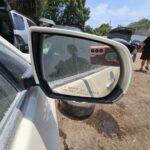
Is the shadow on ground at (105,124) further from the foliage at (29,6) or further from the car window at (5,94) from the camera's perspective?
the foliage at (29,6)

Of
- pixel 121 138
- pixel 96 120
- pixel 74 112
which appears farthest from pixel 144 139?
pixel 74 112

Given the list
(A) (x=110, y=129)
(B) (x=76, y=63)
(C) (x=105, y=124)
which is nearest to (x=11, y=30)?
(C) (x=105, y=124)

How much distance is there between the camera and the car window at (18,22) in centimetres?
981

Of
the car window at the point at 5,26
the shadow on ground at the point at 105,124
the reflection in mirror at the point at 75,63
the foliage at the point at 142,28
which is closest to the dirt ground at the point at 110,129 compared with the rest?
the shadow on ground at the point at 105,124

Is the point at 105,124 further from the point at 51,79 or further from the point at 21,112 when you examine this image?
the point at 21,112

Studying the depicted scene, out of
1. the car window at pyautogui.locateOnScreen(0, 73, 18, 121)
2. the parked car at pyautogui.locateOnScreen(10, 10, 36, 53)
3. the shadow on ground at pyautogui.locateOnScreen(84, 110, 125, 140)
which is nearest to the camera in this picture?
the car window at pyautogui.locateOnScreen(0, 73, 18, 121)

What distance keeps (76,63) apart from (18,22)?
8363 millimetres

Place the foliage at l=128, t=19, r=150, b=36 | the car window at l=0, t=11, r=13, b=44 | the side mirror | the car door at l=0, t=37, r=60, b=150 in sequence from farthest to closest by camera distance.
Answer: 1. the foliage at l=128, t=19, r=150, b=36
2. the car window at l=0, t=11, r=13, b=44
3. the side mirror
4. the car door at l=0, t=37, r=60, b=150

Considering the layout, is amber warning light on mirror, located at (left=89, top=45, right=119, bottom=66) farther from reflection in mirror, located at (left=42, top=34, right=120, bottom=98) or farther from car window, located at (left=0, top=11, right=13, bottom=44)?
car window, located at (left=0, top=11, right=13, bottom=44)

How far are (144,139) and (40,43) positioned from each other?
3813mm

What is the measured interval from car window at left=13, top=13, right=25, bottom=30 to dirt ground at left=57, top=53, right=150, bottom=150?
4.14 meters

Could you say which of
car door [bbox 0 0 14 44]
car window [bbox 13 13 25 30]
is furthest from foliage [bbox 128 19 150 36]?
car door [bbox 0 0 14 44]

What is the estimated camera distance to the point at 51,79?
202 centimetres

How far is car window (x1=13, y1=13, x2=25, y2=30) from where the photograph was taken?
981 centimetres
